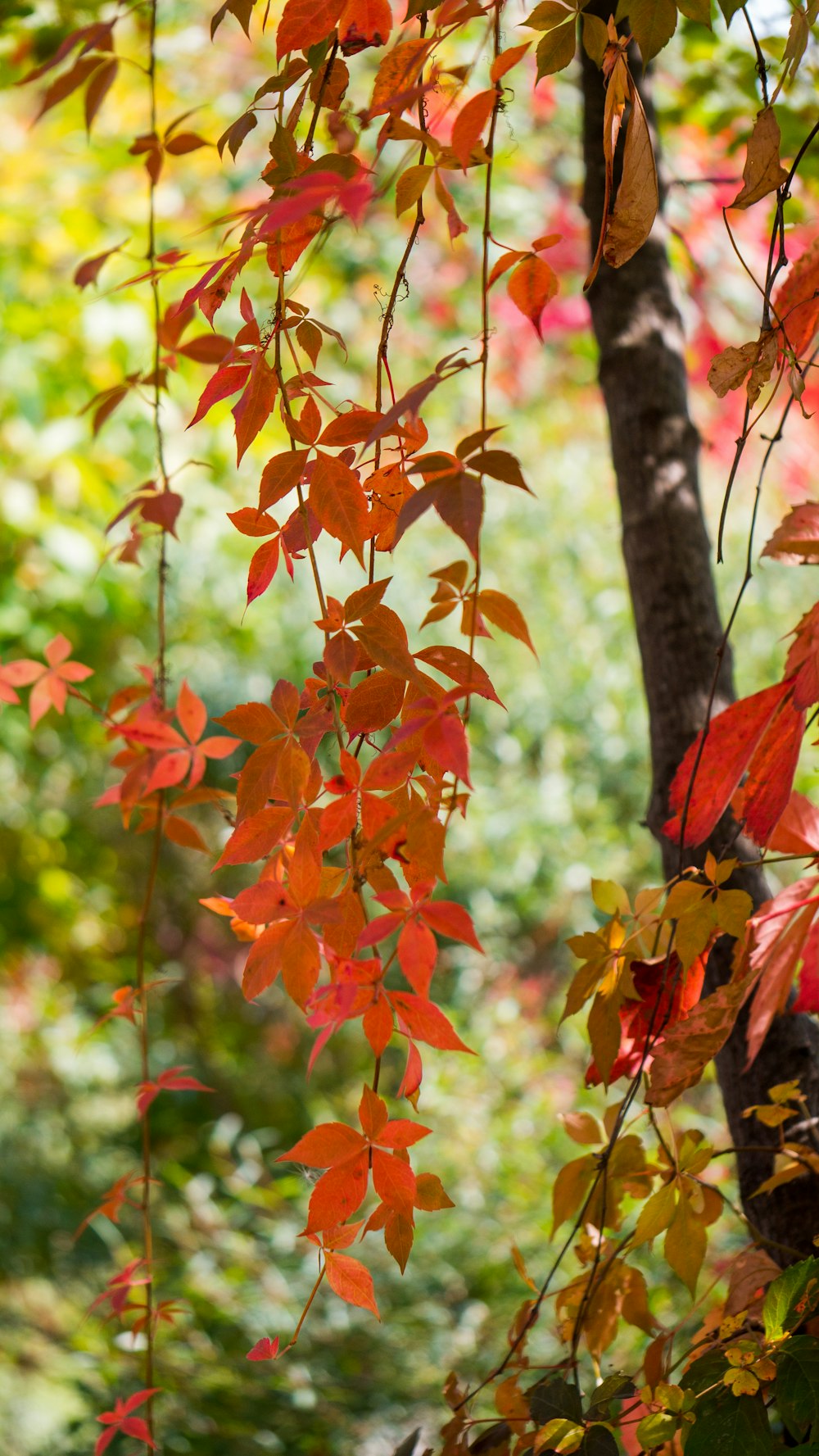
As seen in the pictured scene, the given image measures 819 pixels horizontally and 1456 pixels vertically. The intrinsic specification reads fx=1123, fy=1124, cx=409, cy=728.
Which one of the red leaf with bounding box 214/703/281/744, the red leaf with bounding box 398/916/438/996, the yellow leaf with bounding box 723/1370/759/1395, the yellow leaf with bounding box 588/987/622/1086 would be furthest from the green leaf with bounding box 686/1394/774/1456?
the red leaf with bounding box 214/703/281/744

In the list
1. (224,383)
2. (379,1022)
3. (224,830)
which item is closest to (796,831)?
(379,1022)

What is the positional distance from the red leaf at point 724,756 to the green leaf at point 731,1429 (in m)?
0.26

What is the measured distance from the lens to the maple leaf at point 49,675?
82 centimetres

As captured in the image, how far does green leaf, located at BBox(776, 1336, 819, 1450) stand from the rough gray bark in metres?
0.20

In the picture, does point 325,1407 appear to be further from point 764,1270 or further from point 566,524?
point 566,524

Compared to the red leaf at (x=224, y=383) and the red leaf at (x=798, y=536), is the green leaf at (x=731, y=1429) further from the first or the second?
the red leaf at (x=224, y=383)

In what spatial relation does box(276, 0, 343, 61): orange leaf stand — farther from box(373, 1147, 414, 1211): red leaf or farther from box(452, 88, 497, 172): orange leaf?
box(373, 1147, 414, 1211): red leaf

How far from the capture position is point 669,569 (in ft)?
2.76

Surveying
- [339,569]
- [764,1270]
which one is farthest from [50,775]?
[764,1270]

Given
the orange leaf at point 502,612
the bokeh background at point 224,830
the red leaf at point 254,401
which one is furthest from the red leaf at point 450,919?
the bokeh background at point 224,830

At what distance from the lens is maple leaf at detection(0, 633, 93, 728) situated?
82 centimetres

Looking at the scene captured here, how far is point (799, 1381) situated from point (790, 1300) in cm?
3

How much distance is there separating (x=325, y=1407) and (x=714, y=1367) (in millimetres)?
1113

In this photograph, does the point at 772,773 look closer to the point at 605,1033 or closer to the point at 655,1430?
the point at 605,1033
